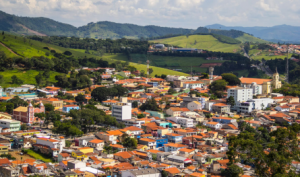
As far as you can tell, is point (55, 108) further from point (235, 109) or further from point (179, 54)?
point (179, 54)

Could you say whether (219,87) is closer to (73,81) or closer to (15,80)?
(73,81)

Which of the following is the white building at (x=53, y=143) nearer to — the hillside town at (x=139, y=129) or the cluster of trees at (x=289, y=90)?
the hillside town at (x=139, y=129)

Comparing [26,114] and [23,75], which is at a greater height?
[23,75]

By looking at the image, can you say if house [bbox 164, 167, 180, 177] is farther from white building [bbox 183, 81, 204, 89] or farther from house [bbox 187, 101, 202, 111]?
white building [bbox 183, 81, 204, 89]

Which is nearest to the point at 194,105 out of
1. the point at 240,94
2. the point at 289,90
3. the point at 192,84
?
the point at 240,94

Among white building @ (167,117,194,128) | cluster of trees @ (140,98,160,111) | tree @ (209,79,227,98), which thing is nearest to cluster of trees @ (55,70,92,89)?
cluster of trees @ (140,98,160,111)

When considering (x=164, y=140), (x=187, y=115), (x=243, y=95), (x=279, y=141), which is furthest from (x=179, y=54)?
(x=279, y=141)
